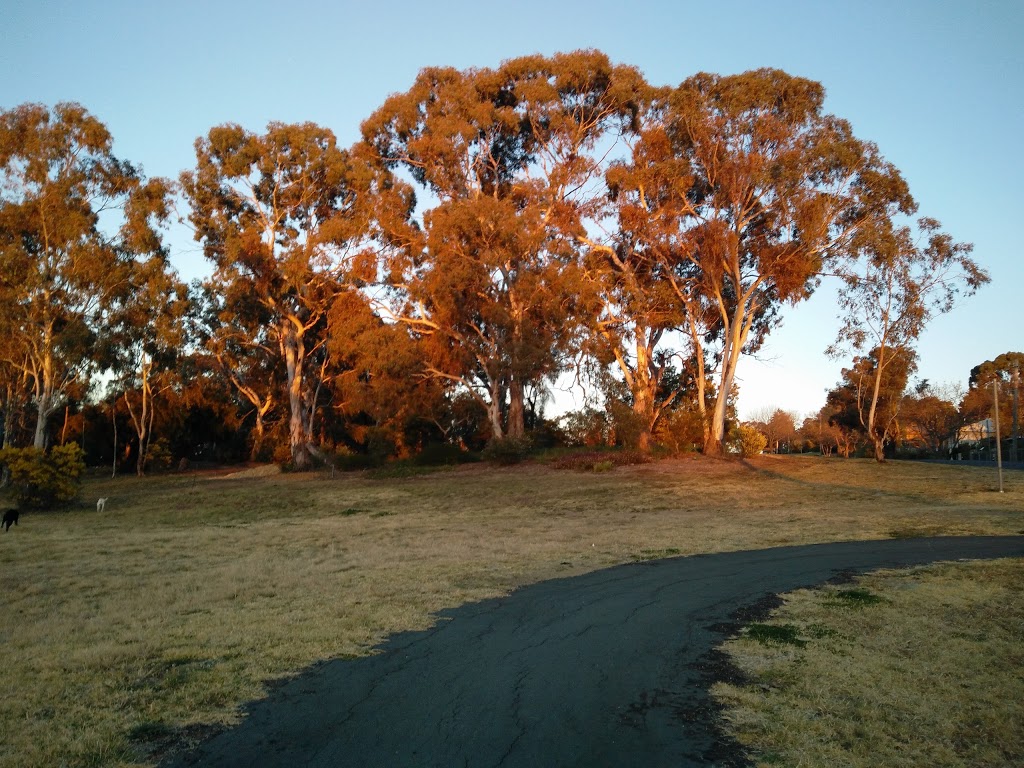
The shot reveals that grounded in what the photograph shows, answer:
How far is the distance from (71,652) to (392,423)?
108ft

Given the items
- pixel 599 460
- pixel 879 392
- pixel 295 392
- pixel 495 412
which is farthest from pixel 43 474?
pixel 879 392

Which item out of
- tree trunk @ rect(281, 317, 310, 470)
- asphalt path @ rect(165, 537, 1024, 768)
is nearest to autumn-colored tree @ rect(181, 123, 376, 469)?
tree trunk @ rect(281, 317, 310, 470)

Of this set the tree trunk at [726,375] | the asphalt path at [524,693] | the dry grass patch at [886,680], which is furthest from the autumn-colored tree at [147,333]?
the dry grass patch at [886,680]

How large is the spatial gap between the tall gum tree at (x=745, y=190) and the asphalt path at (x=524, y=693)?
25.9 m

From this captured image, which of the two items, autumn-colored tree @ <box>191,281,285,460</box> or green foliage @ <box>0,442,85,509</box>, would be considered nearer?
green foliage @ <box>0,442,85,509</box>

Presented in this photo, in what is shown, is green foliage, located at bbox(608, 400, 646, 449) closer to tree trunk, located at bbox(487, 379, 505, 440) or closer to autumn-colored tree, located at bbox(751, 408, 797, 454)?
tree trunk, located at bbox(487, 379, 505, 440)

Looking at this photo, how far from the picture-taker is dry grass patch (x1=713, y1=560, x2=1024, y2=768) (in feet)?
17.0

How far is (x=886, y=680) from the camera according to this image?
6.57 m

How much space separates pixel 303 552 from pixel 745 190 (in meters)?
25.5

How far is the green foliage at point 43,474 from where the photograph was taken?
25078 millimetres

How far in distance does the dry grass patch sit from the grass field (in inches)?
141

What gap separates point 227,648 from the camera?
7762mm

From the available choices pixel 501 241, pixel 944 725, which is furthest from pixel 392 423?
pixel 944 725

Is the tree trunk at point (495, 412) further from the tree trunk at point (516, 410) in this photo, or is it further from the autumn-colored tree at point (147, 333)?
the autumn-colored tree at point (147, 333)
